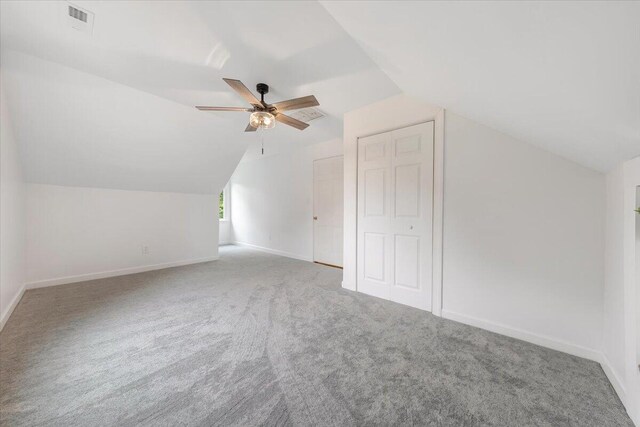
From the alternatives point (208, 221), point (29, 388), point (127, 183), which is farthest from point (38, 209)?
point (29, 388)

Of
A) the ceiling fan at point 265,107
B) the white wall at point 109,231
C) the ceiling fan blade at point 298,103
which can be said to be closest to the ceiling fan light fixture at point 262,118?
the ceiling fan at point 265,107

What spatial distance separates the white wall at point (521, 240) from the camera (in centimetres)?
176

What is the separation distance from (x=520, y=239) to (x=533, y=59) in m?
1.63

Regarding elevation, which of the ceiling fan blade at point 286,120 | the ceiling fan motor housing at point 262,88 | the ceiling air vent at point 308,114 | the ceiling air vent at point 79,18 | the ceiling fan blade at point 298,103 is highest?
the ceiling air vent at point 79,18

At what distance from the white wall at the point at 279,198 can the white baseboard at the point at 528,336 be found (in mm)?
3109

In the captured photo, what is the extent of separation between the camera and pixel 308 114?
3316mm

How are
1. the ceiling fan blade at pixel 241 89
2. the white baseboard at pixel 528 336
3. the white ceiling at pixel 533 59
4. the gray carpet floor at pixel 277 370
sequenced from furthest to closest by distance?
the ceiling fan blade at pixel 241 89
the white baseboard at pixel 528 336
the gray carpet floor at pixel 277 370
the white ceiling at pixel 533 59

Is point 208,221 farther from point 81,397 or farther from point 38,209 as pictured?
point 81,397

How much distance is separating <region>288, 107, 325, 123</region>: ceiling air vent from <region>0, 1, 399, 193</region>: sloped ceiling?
137 mm

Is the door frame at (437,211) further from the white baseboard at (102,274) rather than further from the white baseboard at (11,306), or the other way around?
the white baseboard at (102,274)

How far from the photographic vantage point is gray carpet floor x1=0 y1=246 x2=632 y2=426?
1.24 metres

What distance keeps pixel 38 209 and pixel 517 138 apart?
5850 mm

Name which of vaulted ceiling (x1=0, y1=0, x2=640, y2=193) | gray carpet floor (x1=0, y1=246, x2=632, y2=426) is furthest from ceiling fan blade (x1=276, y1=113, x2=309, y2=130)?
gray carpet floor (x1=0, y1=246, x2=632, y2=426)

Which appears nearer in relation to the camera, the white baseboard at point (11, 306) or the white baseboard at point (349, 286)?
the white baseboard at point (11, 306)
